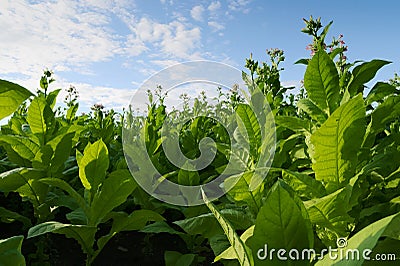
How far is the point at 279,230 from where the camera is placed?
0.86 metres

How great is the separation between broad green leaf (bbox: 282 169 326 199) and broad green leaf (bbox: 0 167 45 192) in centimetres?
146

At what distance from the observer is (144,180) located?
2.56 m

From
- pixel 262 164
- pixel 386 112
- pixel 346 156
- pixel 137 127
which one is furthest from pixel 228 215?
pixel 137 127

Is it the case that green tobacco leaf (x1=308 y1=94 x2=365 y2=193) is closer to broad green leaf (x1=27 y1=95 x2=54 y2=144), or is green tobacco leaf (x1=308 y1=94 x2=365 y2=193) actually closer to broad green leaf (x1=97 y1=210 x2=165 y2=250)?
broad green leaf (x1=97 y1=210 x2=165 y2=250)

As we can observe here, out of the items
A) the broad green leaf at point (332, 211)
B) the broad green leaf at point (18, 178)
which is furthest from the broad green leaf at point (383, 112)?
the broad green leaf at point (18, 178)

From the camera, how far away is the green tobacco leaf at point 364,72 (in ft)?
6.22

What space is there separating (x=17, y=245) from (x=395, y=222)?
1.07 meters

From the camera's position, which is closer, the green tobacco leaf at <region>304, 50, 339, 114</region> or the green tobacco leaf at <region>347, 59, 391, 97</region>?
the green tobacco leaf at <region>304, 50, 339, 114</region>

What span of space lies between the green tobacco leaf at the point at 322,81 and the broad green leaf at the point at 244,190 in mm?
458

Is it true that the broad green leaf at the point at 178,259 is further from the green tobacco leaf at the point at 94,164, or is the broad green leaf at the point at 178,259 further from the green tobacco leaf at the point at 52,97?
the green tobacco leaf at the point at 52,97

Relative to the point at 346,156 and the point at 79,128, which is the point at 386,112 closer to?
the point at 346,156

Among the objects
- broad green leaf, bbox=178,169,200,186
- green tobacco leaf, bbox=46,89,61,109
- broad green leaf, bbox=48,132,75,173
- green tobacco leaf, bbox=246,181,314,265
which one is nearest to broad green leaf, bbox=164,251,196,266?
broad green leaf, bbox=178,169,200,186

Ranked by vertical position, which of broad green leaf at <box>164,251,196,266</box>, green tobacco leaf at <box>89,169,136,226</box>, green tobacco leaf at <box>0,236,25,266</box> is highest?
green tobacco leaf at <box>89,169,136,226</box>

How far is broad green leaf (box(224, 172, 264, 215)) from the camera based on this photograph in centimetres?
154
